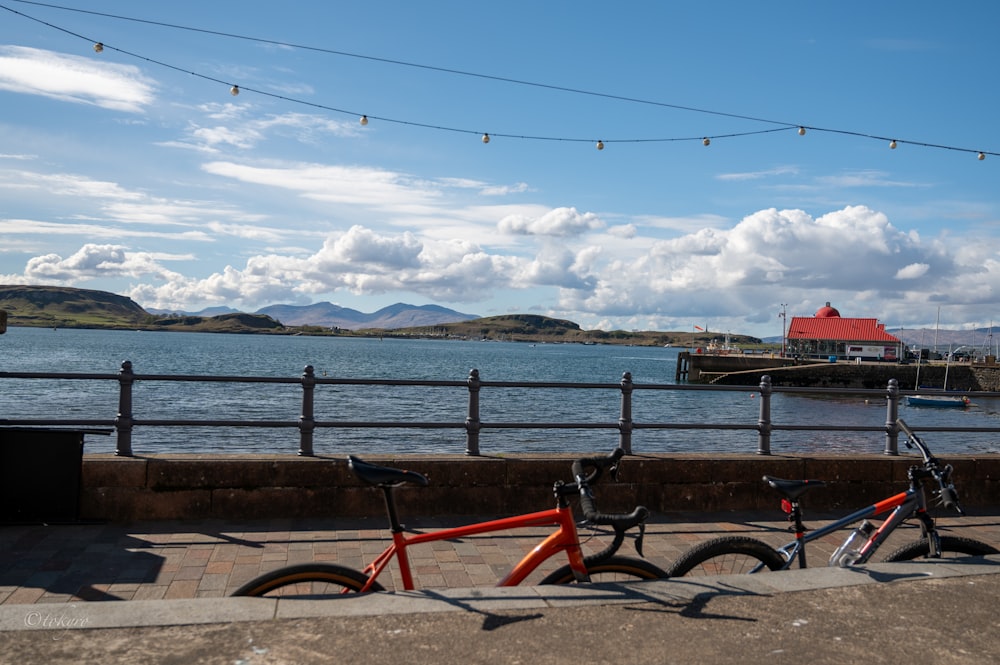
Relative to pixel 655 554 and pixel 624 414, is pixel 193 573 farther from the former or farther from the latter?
pixel 624 414

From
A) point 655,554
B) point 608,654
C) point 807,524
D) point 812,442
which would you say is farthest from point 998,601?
point 812,442

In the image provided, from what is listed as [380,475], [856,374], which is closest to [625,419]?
[380,475]

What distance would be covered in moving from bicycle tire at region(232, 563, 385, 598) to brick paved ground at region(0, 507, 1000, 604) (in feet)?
5.40

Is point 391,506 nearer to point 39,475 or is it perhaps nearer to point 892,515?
point 892,515

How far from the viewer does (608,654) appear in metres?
3.75

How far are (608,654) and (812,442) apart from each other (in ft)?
116

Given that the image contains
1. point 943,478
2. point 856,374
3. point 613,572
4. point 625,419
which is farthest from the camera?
point 856,374

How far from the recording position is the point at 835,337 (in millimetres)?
112938

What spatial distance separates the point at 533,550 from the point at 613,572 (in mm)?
513

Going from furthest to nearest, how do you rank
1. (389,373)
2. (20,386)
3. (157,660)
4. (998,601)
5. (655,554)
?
(389,373), (20,386), (655,554), (998,601), (157,660)

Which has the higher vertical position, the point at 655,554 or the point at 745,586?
the point at 745,586

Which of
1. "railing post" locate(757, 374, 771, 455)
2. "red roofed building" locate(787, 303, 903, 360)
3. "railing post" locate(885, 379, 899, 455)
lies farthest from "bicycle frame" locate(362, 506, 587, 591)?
"red roofed building" locate(787, 303, 903, 360)

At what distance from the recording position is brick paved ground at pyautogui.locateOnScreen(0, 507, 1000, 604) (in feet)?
19.3

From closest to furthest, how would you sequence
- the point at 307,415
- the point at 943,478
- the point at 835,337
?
the point at 943,478, the point at 307,415, the point at 835,337
